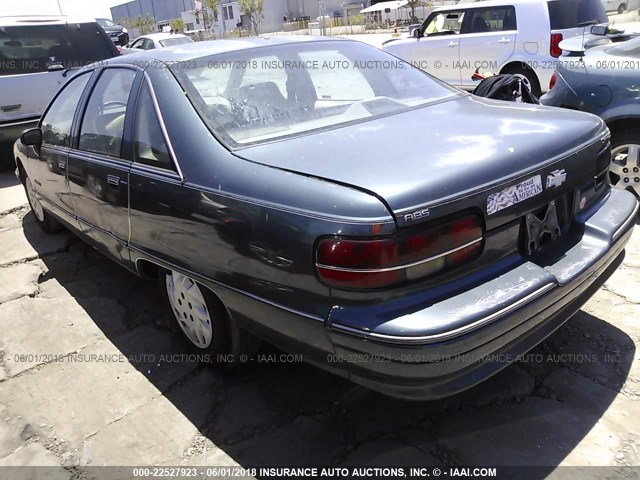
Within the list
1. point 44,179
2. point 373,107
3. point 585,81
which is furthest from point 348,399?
point 585,81

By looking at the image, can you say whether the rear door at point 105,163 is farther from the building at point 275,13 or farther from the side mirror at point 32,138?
the building at point 275,13

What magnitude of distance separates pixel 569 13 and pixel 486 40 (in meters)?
1.25

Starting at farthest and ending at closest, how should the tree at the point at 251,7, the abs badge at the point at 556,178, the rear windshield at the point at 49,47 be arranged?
Result: the tree at the point at 251,7, the rear windshield at the point at 49,47, the abs badge at the point at 556,178

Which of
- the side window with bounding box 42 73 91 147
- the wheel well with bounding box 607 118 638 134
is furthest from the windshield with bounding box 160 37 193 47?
the wheel well with bounding box 607 118 638 134

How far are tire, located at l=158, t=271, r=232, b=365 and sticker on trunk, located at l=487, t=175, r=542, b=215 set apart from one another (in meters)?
1.34

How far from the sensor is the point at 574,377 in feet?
8.66

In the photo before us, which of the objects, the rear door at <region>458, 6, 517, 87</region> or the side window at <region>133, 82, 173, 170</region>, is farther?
the rear door at <region>458, 6, 517, 87</region>

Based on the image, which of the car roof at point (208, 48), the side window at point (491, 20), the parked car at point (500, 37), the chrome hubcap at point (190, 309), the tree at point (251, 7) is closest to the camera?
the chrome hubcap at point (190, 309)

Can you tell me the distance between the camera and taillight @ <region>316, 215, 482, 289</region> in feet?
6.05

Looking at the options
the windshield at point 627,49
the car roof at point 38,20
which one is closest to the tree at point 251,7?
the car roof at point 38,20

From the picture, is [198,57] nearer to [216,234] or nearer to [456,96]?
[216,234]

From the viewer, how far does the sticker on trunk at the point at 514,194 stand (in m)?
2.03

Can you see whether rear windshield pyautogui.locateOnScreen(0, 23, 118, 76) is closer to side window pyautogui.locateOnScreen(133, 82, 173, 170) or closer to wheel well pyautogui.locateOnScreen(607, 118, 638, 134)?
side window pyautogui.locateOnScreen(133, 82, 173, 170)

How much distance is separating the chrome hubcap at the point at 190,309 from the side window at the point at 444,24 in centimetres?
817
